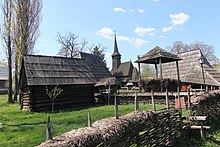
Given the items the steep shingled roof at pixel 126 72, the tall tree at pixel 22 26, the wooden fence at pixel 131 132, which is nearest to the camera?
the wooden fence at pixel 131 132

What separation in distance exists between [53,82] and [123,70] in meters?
30.1

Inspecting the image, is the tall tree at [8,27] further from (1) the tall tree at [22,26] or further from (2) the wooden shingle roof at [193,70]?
(2) the wooden shingle roof at [193,70]

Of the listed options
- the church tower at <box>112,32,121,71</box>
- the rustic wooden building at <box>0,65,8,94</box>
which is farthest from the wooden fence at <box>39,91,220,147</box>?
the church tower at <box>112,32,121,71</box>

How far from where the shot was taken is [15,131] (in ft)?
27.8

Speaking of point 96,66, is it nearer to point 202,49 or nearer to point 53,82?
point 53,82

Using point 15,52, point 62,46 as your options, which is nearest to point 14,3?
point 15,52

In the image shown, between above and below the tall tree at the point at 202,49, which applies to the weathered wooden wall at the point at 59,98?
below

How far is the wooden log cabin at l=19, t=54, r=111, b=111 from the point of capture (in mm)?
15383

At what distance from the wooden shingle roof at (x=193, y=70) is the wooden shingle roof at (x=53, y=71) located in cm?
896

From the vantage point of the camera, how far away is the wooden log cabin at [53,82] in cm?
1538

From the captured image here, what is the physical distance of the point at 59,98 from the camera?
16.6 meters

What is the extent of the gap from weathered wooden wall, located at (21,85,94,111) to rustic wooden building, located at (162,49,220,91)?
30.4ft

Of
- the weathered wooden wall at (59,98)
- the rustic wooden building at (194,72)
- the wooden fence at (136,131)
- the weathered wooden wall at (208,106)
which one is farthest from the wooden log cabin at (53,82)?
the wooden fence at (136,131)

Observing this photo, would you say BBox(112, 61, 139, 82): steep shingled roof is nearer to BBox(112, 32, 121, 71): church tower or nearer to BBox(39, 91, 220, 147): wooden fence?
BBox(112, 32, 121, 71): church tower
